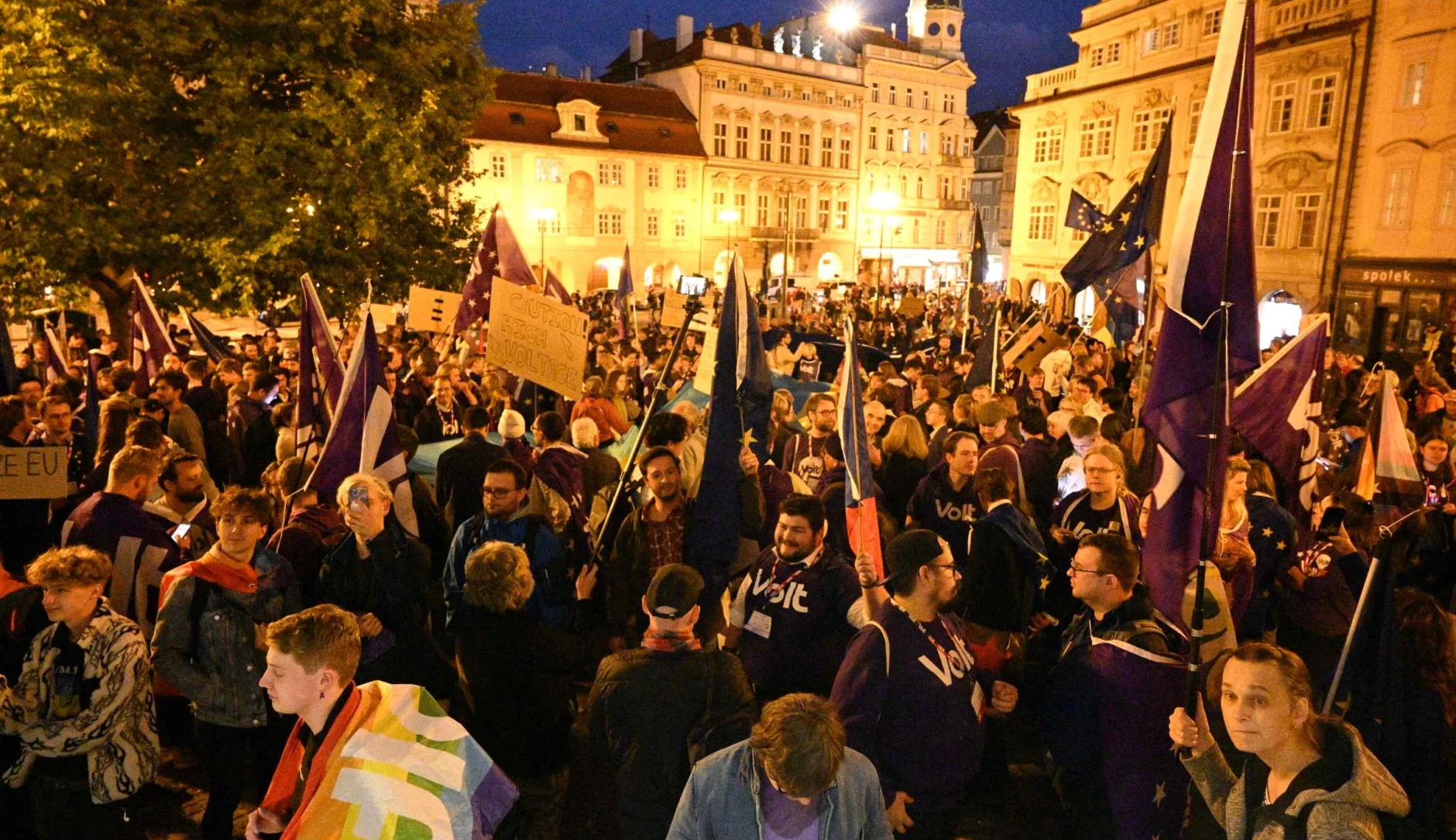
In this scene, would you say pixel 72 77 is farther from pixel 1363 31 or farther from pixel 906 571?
pixel 1363 31

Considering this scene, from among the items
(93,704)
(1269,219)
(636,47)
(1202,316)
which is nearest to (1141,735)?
(1202,316)

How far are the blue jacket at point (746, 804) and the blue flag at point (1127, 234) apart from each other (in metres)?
10.5

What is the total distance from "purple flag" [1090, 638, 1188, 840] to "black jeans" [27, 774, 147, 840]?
4.12 meters

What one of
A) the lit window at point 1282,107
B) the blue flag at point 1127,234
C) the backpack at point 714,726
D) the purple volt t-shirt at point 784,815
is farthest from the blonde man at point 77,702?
the lit window at point 1282,107

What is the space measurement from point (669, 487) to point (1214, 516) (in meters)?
2.94

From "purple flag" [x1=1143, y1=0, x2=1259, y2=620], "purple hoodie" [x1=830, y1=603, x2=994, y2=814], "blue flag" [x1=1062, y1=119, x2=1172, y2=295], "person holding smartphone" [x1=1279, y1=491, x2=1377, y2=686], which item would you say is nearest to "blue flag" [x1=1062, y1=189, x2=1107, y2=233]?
"blue flag" [x1=1062, y1=119, x2=1172, y2=295]

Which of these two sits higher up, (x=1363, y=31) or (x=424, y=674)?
(x=1363, y=31)

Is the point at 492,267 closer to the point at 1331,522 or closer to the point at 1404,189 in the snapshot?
the point at 1331,522

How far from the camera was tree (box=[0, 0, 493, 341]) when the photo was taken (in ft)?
45.3

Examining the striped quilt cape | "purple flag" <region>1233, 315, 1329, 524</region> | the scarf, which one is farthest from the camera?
"purple flag" <region>1233, 315, 1329, 524</region>

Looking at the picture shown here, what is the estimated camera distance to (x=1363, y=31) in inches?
977

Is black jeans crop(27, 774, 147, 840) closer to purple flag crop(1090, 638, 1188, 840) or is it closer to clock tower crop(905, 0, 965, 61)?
purple flag crop(1090, 638, 1188, 840)

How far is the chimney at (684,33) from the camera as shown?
57938mm

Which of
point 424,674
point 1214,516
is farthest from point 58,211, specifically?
point 1214,516
